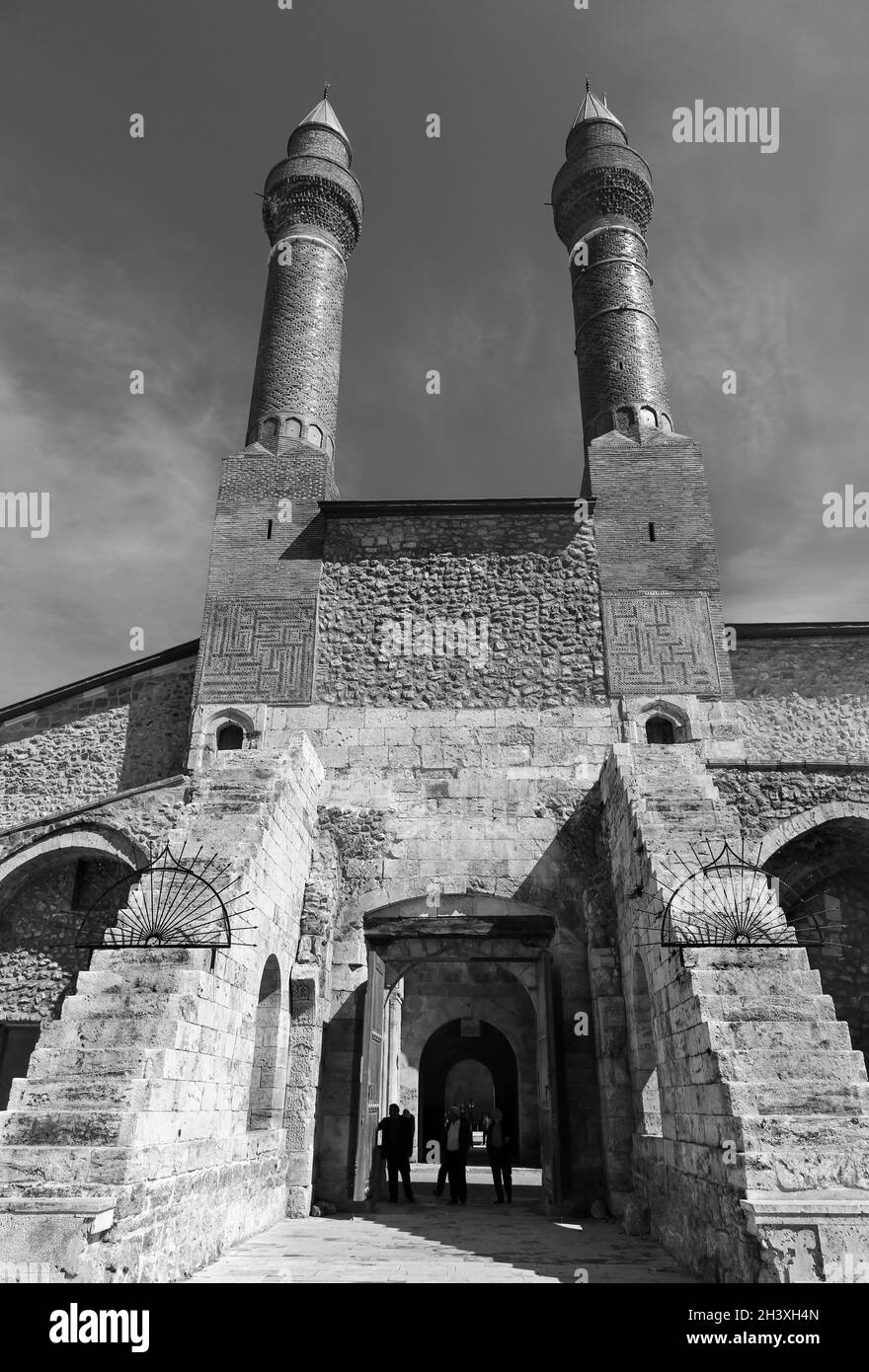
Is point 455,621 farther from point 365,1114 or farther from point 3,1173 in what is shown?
point 3,1173

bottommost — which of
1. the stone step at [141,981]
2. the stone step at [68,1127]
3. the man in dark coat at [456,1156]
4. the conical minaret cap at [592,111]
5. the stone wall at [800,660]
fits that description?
the man in dark coat at [456,1156]

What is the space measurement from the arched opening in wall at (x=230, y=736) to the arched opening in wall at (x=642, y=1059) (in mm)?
5608

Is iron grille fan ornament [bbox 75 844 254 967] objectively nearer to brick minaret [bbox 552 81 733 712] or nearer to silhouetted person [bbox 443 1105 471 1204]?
silhouetted person [bbox 443 1105 471 1204]

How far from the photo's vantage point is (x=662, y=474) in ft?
42.0

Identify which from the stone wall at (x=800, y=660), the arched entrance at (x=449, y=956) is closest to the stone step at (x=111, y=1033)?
the arched entrance at (x=449, y=956)

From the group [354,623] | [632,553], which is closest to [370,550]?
[354,623]

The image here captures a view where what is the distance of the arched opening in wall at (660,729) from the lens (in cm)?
1092

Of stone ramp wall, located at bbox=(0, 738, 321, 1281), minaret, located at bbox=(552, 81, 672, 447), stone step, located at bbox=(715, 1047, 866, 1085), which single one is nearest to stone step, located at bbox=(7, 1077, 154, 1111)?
stone ramp wall, located at bbox=(0, 738, 321, 1281)

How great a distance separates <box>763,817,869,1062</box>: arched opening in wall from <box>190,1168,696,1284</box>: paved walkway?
382 centimetres

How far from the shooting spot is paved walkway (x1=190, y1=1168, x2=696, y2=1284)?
5.23 metres
